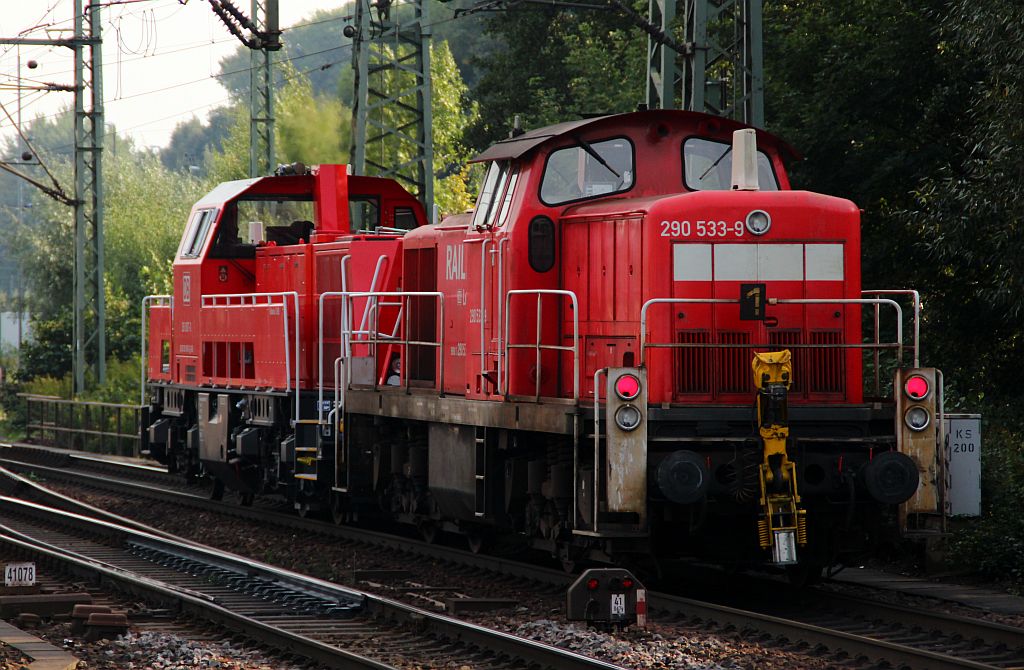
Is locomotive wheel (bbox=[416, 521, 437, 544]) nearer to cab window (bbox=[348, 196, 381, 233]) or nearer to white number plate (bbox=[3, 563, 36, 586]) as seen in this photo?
white number plate (bbox=[3, 563, 36, 586])

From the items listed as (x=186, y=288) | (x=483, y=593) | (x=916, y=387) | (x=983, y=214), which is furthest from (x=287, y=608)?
(x=983, y=214)

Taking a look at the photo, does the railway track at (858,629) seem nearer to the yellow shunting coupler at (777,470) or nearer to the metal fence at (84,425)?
the yellow shunting coupler at (777,470)

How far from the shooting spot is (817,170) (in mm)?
20734

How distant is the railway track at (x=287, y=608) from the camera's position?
8.83 metres

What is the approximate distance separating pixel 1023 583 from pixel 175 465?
11998 millimetres

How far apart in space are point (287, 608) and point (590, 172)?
4.01 metres

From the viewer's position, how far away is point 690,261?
1032cm

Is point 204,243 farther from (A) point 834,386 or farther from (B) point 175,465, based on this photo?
(A) point 834,386

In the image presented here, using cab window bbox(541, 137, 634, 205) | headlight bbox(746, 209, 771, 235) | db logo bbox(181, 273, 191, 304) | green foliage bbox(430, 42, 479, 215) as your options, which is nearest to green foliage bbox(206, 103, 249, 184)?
green foliage bbox(430, 42, 479, 215)

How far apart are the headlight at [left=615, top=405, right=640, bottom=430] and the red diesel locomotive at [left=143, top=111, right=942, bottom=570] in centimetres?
1

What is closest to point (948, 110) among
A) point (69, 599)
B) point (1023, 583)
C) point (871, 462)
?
point (1023, 583)

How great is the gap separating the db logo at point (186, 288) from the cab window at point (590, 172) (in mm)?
8472

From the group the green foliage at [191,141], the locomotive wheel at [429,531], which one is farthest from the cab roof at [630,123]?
the green foliage at [191,141]

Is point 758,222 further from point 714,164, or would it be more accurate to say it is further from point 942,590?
point 942,590
